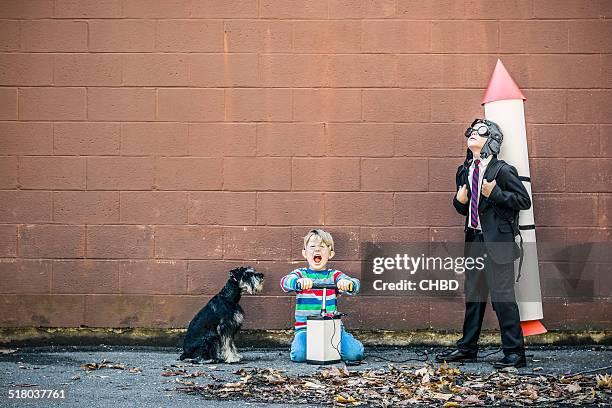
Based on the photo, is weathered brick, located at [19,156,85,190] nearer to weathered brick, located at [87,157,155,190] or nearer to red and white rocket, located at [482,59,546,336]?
weathered brick, located at [87,157,155,190]

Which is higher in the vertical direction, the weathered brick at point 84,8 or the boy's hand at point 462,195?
the weathered brick at point 84,8

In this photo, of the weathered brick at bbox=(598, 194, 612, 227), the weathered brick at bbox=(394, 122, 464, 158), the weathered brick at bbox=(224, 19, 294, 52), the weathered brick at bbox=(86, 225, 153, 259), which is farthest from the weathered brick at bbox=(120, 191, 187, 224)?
the weathered brick at bbox=(598, 194, 612, 227)

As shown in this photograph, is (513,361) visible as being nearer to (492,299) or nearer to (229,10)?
(492,299)

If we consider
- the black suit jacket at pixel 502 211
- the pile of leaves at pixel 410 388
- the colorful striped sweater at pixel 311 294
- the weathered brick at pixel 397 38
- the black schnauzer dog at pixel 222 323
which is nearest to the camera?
the pile of leaves at pixel 410 388

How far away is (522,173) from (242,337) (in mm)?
2733

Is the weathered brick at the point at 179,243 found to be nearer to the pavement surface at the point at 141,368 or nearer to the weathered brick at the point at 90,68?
the pavement surface at the point at 141,368

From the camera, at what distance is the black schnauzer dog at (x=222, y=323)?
7277mm

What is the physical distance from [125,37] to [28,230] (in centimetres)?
185

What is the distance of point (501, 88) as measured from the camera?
24.5ft

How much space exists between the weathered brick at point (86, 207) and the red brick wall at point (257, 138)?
1 cm

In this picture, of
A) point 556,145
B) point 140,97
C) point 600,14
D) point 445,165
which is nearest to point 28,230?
point 140,97

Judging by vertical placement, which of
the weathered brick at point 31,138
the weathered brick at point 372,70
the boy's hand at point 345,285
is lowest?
the boy's hand at point 345,285

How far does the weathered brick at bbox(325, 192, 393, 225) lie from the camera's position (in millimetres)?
8062

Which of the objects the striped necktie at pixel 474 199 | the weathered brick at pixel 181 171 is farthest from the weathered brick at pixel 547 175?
the weathered brick at pixel 181 171
